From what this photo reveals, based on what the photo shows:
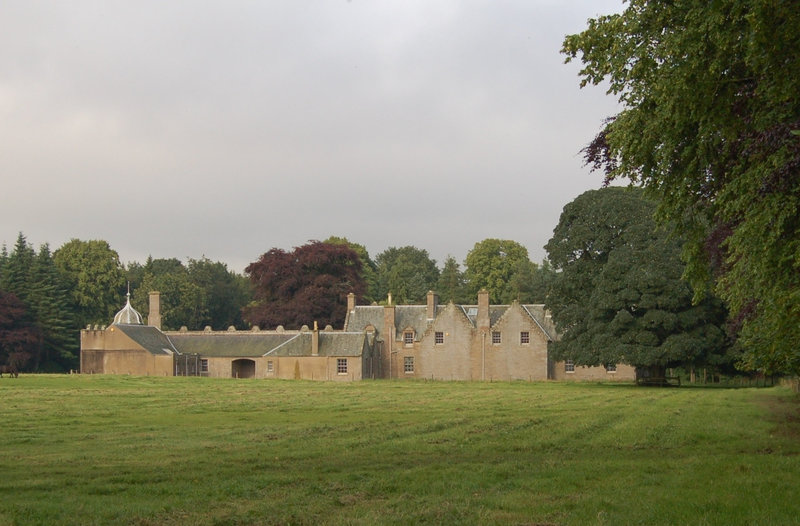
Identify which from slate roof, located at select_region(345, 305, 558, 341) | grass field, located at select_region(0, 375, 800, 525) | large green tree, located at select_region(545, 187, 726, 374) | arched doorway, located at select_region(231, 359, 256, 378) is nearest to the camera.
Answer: grass field, located at select_region(0, 375, 800, 525)

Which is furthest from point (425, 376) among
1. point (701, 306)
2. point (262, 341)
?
point (701, 306)

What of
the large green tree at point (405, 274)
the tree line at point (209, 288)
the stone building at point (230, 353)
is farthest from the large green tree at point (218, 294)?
the stone building at point (230, 353)

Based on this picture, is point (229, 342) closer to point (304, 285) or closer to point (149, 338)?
point (149, 338)

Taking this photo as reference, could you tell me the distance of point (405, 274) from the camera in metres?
132

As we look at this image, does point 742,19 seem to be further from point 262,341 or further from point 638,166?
point 262,341

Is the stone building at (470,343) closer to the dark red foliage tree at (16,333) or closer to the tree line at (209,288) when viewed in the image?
the tree line at (209,288)

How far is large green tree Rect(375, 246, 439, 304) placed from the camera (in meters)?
124

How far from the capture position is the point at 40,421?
23594mm

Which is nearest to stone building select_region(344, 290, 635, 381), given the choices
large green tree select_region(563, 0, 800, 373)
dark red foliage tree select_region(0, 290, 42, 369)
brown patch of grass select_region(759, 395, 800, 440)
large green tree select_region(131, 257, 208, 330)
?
dark red foliage tree select_region(0, 290, 42, 369)

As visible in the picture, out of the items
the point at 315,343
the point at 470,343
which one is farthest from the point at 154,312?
the point at 470,343

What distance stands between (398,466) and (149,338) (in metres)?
62.9

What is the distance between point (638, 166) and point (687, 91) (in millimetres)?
2849

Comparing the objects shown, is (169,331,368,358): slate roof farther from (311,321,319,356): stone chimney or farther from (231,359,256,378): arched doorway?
(231,359,256,378): arched doorway

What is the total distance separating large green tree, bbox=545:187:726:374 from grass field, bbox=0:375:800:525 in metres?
20.6
